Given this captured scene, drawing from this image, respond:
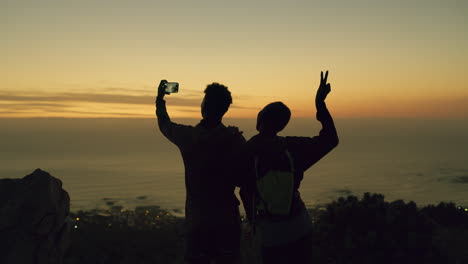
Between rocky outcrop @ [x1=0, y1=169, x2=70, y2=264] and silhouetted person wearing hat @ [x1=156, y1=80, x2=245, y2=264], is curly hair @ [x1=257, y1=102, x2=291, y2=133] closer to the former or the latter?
silhouetted person wearing hat @ [x1=156, y1=80, x2=245, y2=264]

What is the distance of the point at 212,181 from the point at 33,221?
15.5ft

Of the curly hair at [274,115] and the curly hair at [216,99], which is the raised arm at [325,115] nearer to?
the curly hair at [274,115]

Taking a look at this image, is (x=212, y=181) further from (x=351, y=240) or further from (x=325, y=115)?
(x=351, y=240)

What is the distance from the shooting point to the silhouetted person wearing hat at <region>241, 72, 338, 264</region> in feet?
13.5

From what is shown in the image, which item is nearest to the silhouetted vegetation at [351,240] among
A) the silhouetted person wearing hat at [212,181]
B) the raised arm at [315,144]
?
the silhouetted person wearing hat at [212,181]

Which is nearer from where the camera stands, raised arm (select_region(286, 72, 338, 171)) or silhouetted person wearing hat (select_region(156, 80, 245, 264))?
silhouetted person wearing hat (select_region(156, 80, 245, 264))

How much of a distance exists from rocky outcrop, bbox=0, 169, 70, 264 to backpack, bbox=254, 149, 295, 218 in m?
4.90

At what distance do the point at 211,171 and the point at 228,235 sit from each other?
0.63 m

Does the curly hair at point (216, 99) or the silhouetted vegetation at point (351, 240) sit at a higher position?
the curly hair at point (216, 99)

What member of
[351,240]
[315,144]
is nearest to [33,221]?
[315,144]

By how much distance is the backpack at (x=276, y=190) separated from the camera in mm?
4098

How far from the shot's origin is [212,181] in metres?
4.15

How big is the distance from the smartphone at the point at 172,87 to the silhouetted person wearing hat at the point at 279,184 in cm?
96

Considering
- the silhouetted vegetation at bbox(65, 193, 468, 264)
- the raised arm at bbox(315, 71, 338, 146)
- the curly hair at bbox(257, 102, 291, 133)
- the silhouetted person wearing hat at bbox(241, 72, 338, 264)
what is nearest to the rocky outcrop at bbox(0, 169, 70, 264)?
the silhouetted vegetation at bbox(65, 193, 468, 264)
